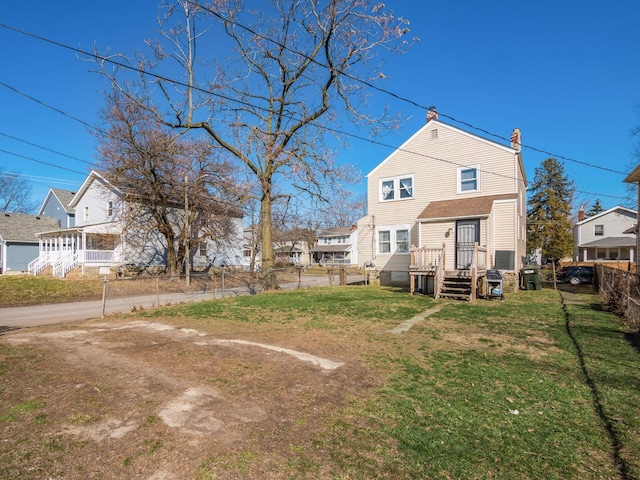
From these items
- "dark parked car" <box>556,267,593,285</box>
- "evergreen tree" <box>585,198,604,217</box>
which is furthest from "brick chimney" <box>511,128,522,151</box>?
"evergreen tree" <box>585,198,604,217</box>

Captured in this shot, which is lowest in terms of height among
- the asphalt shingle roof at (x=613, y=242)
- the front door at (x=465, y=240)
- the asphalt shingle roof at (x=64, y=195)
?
the front door at (x=465, y=240)

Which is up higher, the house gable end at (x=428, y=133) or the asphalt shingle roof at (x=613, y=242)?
the house gable end at (x=428, y=133)

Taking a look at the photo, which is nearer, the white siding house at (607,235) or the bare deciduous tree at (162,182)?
the bare deciduous tree at (162,182)

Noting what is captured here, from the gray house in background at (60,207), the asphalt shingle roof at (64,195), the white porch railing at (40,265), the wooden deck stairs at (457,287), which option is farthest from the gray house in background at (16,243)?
the wooden deck stairs at (457,287)

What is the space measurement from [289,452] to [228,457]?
19.3 inches

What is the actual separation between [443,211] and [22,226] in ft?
114

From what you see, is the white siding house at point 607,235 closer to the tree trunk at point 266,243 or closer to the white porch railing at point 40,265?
the tree trunk at point 266,243

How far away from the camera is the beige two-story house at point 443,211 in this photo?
15467mm

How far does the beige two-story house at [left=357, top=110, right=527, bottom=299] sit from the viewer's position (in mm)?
15467

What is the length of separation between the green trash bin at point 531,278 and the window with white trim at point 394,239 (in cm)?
550

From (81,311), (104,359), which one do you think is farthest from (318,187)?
(104,359)

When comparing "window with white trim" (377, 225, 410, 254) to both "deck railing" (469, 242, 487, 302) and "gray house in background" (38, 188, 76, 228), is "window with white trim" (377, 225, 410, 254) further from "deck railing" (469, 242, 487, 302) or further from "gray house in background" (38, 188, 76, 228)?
"gray house in background" (38, 188, 76, 228)

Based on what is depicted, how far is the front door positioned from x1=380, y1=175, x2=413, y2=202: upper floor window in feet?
12.1

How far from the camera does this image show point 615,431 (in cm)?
348
